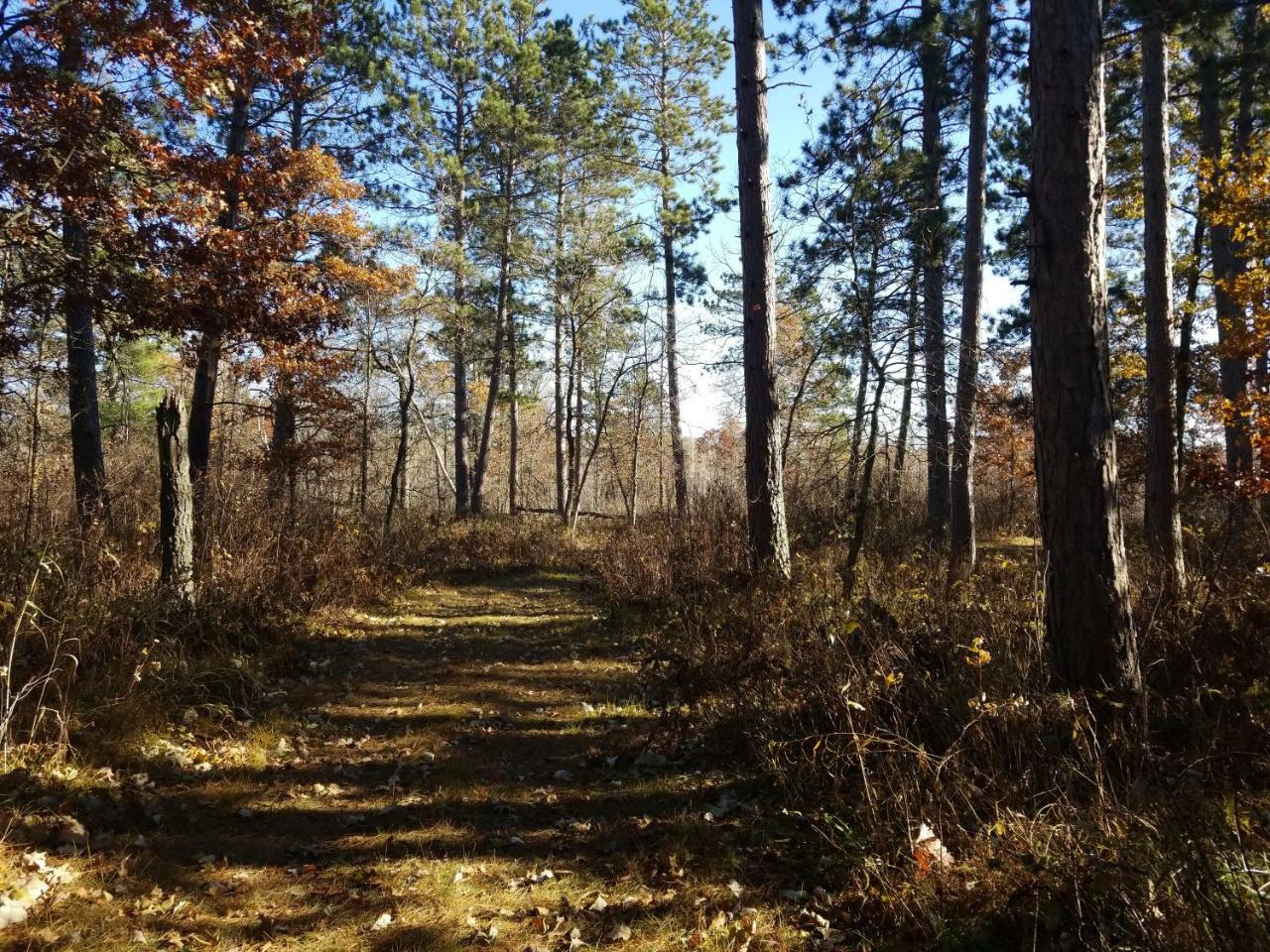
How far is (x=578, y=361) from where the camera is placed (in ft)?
65.6

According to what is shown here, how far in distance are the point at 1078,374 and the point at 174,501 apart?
7.20m

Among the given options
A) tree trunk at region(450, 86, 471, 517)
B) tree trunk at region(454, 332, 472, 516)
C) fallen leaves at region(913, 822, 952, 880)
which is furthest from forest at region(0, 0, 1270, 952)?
tree trunk at region(454, 332, 472, 516)

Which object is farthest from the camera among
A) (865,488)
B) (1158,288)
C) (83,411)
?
(83,411)

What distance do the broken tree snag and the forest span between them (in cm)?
5

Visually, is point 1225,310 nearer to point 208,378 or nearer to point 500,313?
point 500,313

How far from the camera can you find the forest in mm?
2957

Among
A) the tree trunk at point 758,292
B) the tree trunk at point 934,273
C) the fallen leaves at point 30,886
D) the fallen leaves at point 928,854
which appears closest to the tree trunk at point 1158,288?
the tree trunk at point 934,273

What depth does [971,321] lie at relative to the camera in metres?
9.52

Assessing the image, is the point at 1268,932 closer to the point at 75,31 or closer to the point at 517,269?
the point at 75,31

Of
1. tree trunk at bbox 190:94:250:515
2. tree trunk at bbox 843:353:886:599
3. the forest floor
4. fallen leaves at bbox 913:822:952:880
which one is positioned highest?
tree trunk at bbox 190:94:250:515

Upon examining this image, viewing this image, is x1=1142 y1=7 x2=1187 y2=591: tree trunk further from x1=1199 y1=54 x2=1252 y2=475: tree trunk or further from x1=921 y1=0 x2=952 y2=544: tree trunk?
x1=921 y1=0 x2=952 y2=544: tree trunk

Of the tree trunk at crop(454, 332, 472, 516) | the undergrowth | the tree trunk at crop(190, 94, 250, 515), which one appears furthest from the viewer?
the tree trunk at crop(454, 332, 472, 516)

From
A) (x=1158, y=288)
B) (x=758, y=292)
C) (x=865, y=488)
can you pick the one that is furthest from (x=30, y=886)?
(x=1158, y=288)

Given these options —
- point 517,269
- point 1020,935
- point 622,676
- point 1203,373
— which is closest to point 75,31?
point 622,676
